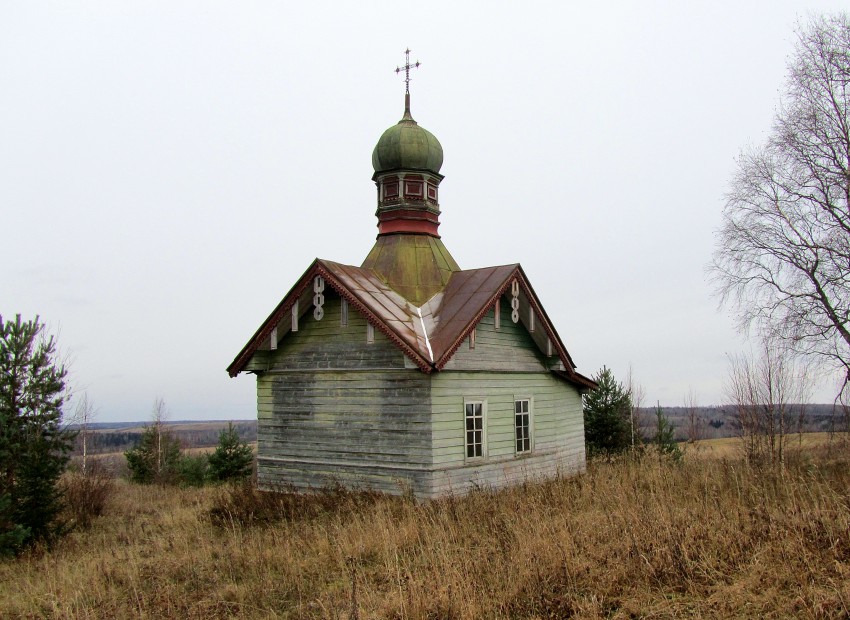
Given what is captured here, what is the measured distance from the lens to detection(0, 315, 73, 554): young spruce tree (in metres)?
12.5

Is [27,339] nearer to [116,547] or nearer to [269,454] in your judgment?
[116,547]

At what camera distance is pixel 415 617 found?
18.8 feet

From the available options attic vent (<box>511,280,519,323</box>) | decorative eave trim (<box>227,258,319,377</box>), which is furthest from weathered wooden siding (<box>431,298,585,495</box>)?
decorative eave trim (<box>227,258,319,377</box>)

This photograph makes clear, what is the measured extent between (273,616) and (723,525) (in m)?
4.94

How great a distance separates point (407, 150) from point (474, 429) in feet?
25.3

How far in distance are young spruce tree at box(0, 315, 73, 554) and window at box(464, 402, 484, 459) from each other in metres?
8.38

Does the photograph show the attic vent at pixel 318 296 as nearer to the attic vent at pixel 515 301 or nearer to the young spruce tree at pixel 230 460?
the attic vent at pixel 515 301

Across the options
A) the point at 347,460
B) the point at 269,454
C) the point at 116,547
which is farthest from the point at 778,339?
the point at 116,547

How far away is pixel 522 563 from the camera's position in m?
6.42

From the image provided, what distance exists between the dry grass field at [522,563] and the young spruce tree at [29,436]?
1.21m

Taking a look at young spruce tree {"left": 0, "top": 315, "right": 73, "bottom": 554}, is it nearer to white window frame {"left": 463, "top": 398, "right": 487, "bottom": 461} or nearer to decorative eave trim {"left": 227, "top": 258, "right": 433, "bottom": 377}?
decorative eave trim {"left": 227, "top": 258, "right": 433, "bottom": 377}

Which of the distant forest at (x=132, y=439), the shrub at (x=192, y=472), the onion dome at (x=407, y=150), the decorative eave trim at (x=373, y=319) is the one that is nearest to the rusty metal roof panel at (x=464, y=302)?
the decorative eave trim at (x=373, y=319)

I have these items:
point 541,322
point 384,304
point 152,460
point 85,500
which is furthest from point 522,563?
point 152,460

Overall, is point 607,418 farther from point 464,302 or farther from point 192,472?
point 192,472
